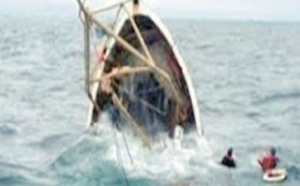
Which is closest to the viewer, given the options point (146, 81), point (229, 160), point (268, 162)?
point (268, 162)

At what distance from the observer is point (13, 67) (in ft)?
153

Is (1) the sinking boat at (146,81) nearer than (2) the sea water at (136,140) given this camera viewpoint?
No

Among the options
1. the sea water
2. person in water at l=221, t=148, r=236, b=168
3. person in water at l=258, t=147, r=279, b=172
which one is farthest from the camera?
person in water at l=221, t=148, r=236, b=168

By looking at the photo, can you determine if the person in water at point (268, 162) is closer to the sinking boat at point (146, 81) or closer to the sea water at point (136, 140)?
the sea water at point (136, 140)

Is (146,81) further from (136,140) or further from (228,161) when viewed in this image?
(228,161)

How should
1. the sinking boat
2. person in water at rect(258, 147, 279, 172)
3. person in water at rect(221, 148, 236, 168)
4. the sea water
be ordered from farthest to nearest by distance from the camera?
the sinking boat → person in water at rect(221, 148, 236, 168) → person in water at rect(258, 147, 279, 172) → the sea water

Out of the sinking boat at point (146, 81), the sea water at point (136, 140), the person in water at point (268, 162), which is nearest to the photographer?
the sea water at point (136, 140)

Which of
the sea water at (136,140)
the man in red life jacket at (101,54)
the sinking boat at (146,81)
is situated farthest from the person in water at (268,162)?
the man in red life jacket at (101,54)

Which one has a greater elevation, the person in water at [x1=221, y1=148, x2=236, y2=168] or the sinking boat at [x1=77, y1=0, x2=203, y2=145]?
the sinking boat at [x1=77, y1=0, x2=203, y2=145]

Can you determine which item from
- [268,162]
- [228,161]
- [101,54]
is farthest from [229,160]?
[101,54]

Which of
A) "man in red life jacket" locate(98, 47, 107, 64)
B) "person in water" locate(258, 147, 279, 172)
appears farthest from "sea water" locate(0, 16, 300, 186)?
"man in red life jacket" locate(98, 47, 107, 64)

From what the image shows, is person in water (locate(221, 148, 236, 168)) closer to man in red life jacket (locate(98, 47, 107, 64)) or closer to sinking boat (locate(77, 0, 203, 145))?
→ sinking boat (locate(77, 0, 203, 145))

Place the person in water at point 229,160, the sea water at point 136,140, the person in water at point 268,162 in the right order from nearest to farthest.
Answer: the sea water at point 136,140 → the person in water at point 268,162 → the person in water at point 229,160

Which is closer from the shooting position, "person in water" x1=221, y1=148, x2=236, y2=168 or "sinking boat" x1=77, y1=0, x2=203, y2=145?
"person in water" x1=221, y1=148, x2=236, y2=168
